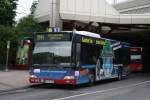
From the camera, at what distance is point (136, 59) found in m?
44.7

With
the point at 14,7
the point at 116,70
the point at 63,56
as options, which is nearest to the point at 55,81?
the point at 63,56

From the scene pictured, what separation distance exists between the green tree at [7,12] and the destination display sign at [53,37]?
19728 mm

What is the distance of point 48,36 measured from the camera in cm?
2239

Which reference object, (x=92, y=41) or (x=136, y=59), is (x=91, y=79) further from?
(x=136, y=59)

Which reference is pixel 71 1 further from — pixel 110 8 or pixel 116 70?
pixel 116 70

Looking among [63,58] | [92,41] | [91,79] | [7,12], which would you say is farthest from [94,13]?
[63,58]

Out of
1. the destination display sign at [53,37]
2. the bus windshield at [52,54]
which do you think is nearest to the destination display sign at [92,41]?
the destination display sign at [53,37]

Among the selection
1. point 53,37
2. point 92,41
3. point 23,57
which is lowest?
point 23,57

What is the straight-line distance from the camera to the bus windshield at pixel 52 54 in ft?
70.6

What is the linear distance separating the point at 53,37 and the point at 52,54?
957 millimetres

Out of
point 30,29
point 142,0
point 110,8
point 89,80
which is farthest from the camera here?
point 142,0

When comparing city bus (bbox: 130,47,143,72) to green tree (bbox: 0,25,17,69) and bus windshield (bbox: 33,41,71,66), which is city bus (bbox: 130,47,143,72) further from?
bus windshield (bbox: 33,41,71,66)

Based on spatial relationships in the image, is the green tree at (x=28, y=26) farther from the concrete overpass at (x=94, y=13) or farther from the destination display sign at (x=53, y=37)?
the destination display sign at (x=53, y=37)

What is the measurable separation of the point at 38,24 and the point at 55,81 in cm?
2227
